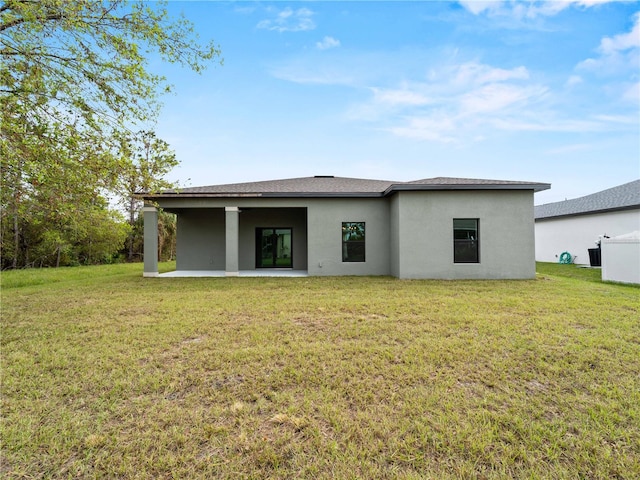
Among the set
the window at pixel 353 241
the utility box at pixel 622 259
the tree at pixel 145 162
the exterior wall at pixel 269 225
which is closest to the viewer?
the tree at pixel 145 162

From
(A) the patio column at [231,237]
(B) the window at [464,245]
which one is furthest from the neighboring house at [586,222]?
(A) the patio column at [231,237]

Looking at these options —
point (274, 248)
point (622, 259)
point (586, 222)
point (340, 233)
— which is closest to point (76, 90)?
point (340, 233)

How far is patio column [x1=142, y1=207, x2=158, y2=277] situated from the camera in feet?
36.1

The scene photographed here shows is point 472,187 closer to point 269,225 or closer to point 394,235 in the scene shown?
point 394,235

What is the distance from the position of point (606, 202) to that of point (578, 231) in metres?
1.88

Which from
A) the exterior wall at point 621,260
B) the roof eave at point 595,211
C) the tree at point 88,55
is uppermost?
the tree at point 88,55

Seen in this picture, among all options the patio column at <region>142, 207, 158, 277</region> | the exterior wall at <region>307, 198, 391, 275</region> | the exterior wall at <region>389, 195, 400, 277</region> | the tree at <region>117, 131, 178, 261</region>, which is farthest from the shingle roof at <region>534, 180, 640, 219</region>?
the patio column at <region>142, 207, 158, 277</region>

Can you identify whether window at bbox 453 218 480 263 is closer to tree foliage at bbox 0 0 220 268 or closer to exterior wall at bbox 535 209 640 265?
tree foliage at bbox 0 0 220 268

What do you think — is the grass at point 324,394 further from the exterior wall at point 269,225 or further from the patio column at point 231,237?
the exterior wall at point 269,225

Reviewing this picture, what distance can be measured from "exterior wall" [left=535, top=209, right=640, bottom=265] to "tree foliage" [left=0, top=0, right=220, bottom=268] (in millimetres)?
18534

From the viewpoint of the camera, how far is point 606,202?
1571 cm

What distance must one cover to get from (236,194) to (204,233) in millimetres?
3502

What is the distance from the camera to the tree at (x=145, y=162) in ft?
18.6

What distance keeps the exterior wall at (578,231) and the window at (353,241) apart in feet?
42.0
